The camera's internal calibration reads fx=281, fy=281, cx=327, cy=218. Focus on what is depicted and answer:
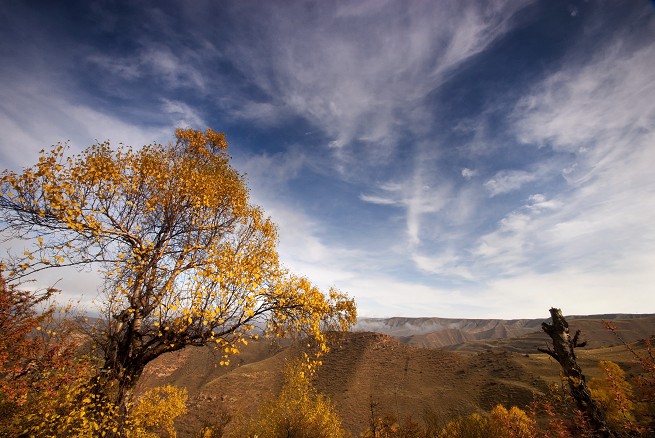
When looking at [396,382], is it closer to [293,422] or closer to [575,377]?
[293,422]

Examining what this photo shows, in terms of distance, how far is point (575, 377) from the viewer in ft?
34.6

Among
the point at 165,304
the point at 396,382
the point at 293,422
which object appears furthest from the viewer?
the point at 396,382

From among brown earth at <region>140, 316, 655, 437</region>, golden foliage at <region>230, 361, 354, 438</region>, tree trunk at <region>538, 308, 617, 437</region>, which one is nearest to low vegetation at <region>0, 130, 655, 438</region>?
tree trunk at <region>538, 308, 617, 437</region>

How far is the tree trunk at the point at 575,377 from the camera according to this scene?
10.0 m

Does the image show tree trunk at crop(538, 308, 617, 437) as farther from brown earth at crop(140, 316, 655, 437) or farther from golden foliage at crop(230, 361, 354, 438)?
brown earth at crop(140, 316, 655, 437)

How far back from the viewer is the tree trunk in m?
10.0

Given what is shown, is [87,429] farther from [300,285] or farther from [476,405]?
[476,405]

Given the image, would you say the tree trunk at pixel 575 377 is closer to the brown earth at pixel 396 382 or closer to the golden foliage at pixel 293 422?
the golden foliage at pixel 293 422

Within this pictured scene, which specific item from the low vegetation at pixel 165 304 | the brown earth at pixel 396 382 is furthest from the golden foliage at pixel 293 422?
the low vegetation at pixel 165 304

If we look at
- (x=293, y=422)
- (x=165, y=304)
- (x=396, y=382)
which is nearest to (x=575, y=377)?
(x=165, y=304)

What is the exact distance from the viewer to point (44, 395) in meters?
10.7

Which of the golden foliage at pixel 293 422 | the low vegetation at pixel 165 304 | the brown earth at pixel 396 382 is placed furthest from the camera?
the brown earth at pixel 396 382

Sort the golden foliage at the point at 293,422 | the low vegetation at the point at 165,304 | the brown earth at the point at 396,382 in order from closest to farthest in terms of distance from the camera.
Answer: the low vegetation at the point at 165,304 → the golden foliage at the point at 293,422 → the brown earth at the point at 396,382

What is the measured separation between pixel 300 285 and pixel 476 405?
6516cm
